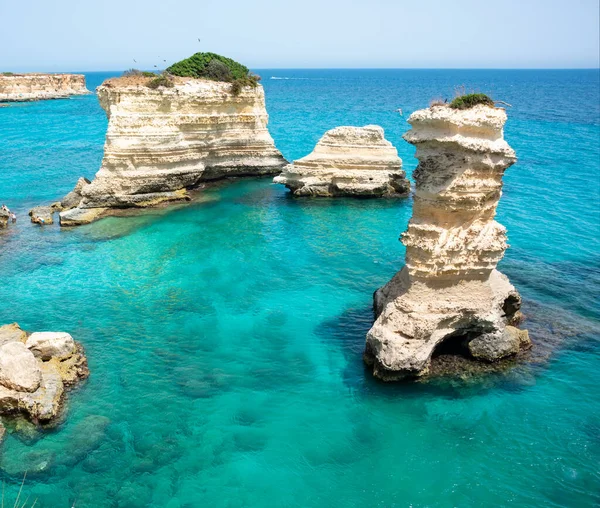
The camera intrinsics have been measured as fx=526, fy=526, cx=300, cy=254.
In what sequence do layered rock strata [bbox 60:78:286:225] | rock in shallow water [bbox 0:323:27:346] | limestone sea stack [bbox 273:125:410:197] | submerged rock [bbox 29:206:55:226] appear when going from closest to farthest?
rock in shallow water [bbox 0:323:27:346] < submerged rock [bbox 29:206:55:226] < layered rock strata [bbox 60:78:286:225] < limestone sea stack [bbox 273:125:410:197]

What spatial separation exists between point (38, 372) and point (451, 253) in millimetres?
11598

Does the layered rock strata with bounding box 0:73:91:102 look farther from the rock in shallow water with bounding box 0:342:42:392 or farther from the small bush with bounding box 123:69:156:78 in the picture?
the rock in shallow water with bounding box 0:342:42:392

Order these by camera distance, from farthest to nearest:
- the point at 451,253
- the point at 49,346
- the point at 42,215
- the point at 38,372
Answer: the point at 42,215
the point at 49,346
the point at 451,253
the point at 38,372

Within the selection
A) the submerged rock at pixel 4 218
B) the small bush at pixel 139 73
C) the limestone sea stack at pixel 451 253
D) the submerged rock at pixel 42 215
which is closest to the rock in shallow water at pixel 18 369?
the limestone sea stack at pixel 451 253

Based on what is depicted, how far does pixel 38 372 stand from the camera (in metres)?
13.8

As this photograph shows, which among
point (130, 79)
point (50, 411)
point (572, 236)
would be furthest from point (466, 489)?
point (130, 79)

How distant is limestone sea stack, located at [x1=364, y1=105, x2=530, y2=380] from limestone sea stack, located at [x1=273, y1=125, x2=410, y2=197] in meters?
17.7

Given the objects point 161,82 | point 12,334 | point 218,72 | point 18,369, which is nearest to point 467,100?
point 18,369

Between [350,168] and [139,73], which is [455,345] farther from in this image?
[139,73]

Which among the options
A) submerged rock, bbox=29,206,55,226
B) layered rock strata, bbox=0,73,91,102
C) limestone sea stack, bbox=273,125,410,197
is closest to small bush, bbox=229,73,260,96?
limestone sea stack, bbox=273,125,410,197

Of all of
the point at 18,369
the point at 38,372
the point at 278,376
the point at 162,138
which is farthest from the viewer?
the point at 162,138

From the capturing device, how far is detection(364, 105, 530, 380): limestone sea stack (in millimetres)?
13992

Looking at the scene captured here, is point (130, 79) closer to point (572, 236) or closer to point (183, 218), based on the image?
point (183, 218)

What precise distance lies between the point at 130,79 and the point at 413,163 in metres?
24.5
